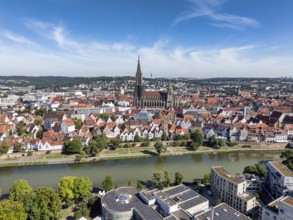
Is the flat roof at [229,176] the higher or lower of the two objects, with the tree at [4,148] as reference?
higher

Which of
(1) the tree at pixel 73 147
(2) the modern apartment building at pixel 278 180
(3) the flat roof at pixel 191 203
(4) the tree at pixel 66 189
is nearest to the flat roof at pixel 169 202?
(3) the flat roof at pixel 191 203

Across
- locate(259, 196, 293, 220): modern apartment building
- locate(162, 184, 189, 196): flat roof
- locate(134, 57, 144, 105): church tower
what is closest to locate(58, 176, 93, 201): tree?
locate(162, 184, 189, 196): flat roof

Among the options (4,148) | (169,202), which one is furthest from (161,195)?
(4,148)

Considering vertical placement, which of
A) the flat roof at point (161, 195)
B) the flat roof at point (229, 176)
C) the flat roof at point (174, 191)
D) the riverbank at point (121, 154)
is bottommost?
the riverbank at point (121, 154)

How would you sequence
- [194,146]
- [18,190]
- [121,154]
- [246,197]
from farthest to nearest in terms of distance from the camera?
[194,146] < [121,154] < [246,197] < [18,190]

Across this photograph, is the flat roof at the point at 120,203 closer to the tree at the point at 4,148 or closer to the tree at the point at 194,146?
the tree at the point at 194,146

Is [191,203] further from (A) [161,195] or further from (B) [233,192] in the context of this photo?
(B) [233,192]
